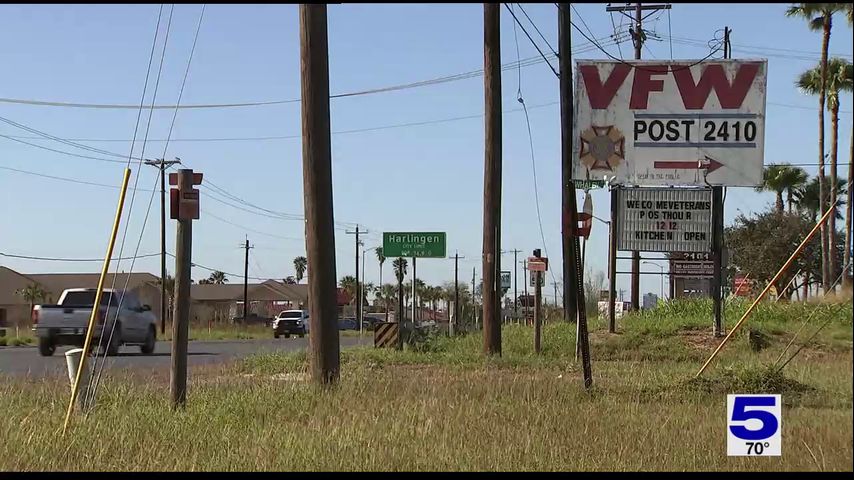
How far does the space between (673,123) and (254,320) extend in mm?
10220

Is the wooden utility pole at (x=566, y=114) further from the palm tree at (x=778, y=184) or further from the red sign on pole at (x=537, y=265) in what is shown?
the palm tree at (x=778, y=184)

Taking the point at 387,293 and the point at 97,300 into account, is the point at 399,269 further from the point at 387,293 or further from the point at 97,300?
the point at 387,293

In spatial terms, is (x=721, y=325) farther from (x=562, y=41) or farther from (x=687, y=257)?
(x=562, y=41)

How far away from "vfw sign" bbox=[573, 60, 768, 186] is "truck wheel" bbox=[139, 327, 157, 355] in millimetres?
7723

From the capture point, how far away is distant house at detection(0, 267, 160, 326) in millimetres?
9109

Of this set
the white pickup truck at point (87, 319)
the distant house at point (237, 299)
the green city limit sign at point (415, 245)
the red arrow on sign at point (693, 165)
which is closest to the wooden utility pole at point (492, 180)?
the distant house at point (237, 299)

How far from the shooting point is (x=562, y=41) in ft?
63.1

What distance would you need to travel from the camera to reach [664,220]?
62.1 feet

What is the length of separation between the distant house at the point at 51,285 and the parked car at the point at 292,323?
18.2m

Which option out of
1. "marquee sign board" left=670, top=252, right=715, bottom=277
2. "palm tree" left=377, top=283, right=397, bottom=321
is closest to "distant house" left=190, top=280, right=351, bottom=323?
"marquee sign board" left=670, top=252, right=715, bottom=277

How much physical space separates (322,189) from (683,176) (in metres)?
6.13

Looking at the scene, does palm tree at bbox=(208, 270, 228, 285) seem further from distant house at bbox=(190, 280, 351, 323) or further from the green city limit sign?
the green city limit sign

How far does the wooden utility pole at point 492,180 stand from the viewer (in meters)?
19.0

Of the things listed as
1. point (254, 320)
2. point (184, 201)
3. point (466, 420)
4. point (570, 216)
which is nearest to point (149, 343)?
→ point (184, 201)
